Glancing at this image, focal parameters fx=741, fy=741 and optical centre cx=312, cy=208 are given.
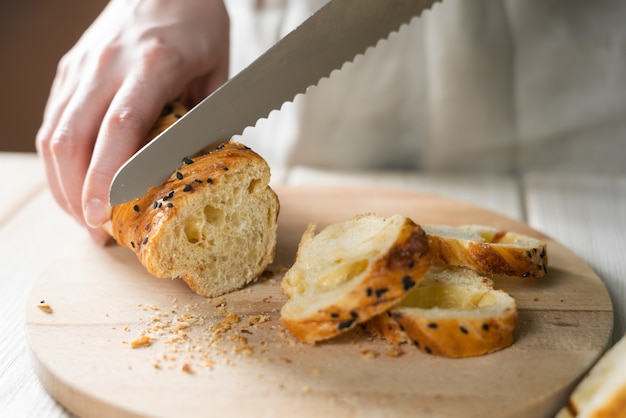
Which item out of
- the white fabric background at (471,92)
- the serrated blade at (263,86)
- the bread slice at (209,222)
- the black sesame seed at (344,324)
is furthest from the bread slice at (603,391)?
the white fabric background at (471,92)

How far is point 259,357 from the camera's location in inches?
82.1

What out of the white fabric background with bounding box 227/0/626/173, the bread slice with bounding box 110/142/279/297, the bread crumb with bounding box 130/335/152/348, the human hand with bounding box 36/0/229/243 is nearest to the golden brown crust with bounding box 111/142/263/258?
the bread slice with bounding box 110/142/279/297

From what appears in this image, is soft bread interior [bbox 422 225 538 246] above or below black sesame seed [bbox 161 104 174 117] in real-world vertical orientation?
below

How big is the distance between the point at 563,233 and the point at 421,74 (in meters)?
1.13

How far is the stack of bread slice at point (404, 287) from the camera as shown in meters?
2.01

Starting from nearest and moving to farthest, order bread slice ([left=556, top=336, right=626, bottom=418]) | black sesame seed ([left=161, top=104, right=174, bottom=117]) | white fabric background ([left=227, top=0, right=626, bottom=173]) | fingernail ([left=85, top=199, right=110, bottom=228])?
bread slice ([left=556, top=336, right=626, bottom=418]), fingernail ([left=85, top=199, right=110, bottom=228]), black sesame seed ([left=161, top=104, right=174, bottom=117]), white fabric background ([left=227, top=0, right=626, bottom=173])

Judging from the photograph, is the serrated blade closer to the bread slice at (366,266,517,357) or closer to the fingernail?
the fingernail

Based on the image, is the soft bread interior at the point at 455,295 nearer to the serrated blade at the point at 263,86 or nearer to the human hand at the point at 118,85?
the serrated blade at the point at 263,86

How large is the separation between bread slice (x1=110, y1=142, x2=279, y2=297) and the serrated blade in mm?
61

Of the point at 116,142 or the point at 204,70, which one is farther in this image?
the point at 204,70

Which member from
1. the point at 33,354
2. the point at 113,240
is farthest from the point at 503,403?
the point at 113,240

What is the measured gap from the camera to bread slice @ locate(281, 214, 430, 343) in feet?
6.57

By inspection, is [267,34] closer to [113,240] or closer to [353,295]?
[113,240]

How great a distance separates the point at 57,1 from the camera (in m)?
5.60
